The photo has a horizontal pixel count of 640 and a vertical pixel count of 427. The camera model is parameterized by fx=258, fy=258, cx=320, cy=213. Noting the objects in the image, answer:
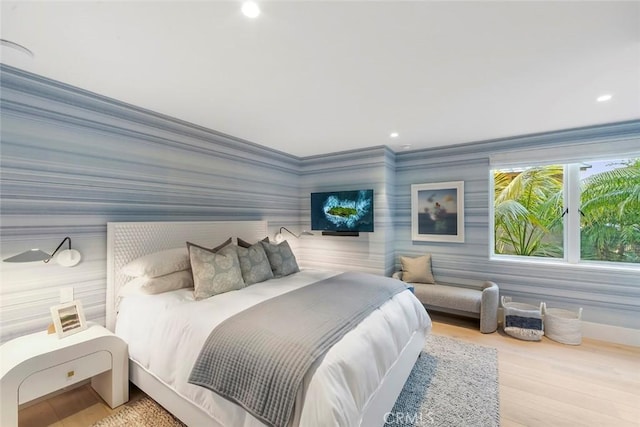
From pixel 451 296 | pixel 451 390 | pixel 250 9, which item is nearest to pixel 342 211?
pixel 451 296

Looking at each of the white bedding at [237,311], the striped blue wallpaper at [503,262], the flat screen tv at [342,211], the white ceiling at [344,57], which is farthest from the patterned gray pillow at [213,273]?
the striped blue wallpaper at [503,262]

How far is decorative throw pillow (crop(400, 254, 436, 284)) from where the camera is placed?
378cm

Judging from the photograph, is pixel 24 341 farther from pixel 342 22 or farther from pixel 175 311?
pixel 342 22

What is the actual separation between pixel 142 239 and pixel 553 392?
12.3 feet

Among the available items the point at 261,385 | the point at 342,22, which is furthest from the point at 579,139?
the point at 261,385

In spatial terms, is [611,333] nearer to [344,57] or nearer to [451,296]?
[451,296]

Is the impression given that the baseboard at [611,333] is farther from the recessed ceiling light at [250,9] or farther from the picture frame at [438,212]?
the recessed ceiling light at [250,9]

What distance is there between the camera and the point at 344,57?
1.71 meters

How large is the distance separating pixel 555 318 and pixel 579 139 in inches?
83.3

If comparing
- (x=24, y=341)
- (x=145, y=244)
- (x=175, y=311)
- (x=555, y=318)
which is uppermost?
(x=145, y=244)

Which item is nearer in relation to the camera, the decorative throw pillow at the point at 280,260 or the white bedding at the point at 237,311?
the white bedding at the point at 237,311

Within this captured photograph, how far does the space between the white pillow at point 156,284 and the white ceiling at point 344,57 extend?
1.57 m

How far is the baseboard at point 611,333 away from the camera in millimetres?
2797

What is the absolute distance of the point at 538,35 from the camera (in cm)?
151
